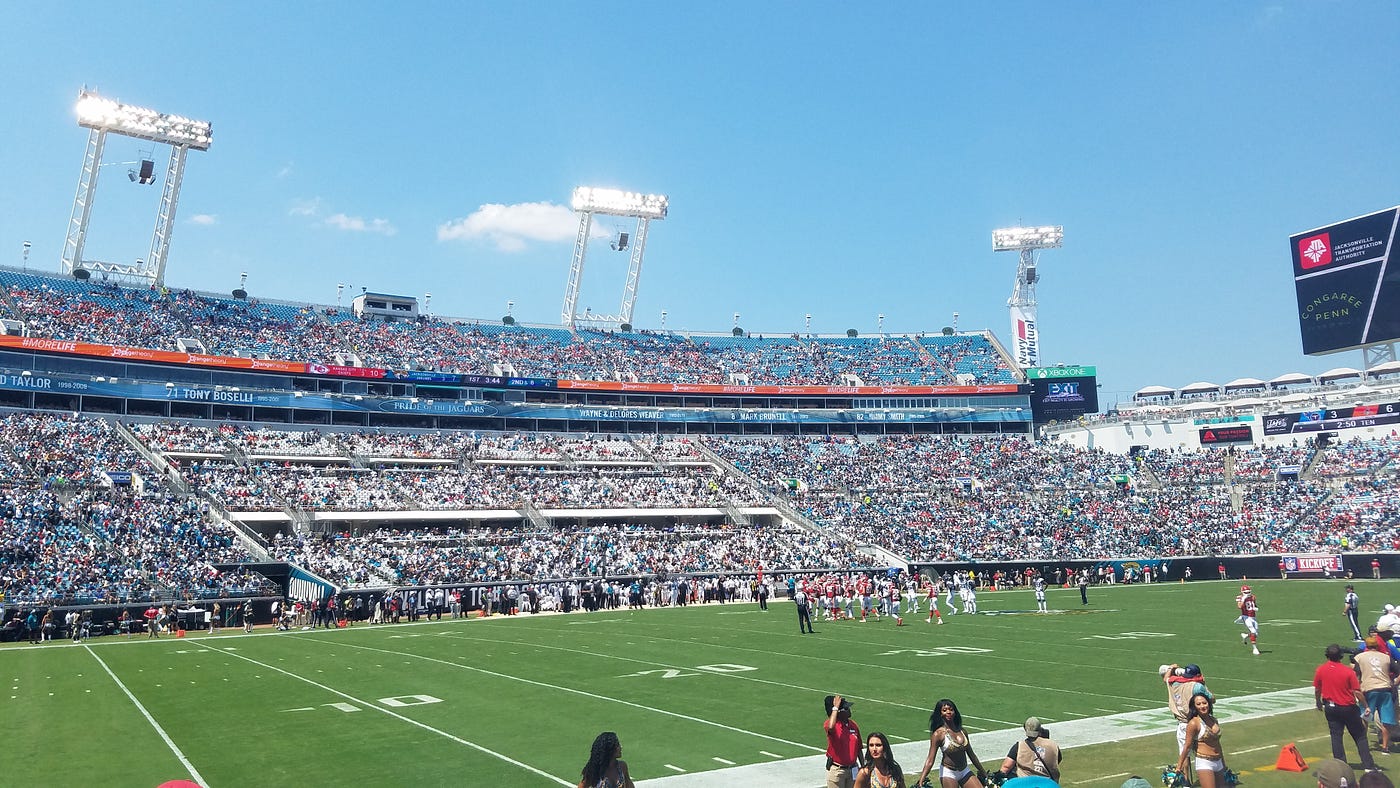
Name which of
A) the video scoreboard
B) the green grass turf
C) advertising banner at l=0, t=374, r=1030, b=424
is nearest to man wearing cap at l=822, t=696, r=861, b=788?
the green grass turf

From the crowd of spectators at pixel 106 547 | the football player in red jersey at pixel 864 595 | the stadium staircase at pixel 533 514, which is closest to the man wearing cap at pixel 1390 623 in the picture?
the football player in red jersey at pixel 864 595

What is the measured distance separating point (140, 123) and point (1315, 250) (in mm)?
69643

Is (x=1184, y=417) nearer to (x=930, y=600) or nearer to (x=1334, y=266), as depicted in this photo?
(x=1334, y=266)

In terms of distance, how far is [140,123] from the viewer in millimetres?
61156

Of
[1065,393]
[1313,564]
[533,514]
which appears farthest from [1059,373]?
[533,514]

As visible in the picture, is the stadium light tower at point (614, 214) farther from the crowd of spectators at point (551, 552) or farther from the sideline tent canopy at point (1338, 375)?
the sideline tent canopy at point (1338, 375)

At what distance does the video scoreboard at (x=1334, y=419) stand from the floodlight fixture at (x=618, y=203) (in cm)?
4965

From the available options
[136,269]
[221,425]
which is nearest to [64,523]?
[221,425]

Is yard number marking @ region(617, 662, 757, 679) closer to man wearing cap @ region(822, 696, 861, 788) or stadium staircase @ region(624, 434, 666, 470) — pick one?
man wearing cap @ region(822, 696, 861, 788)

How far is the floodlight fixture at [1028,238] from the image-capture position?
85.7 meters

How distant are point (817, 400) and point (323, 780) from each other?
6477 cm

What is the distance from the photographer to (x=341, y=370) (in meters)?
61.0

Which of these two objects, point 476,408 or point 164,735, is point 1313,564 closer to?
point 476,408

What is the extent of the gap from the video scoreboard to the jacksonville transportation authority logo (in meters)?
20.1
